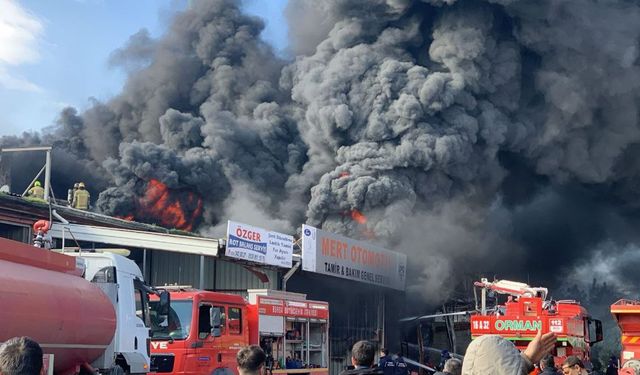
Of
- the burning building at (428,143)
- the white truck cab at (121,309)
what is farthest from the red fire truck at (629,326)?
the burning building at (428,143)

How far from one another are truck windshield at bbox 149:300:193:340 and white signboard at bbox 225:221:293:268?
5.64m

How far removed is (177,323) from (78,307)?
439 cm

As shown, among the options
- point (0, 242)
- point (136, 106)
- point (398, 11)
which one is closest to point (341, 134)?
point (398, 11)

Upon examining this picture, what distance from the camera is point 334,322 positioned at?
26375 mm

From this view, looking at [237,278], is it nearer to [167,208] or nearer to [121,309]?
[167,208]

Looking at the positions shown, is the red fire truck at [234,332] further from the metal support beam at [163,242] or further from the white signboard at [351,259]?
the white signboard at [351,259]

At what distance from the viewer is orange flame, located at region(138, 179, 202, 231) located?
106 feet

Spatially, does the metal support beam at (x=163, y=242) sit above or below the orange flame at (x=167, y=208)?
below

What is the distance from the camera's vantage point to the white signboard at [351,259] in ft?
73.3

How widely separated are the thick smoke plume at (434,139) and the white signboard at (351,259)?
109 centimetres

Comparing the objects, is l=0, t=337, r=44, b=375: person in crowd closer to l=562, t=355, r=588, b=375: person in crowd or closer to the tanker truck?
the tanker truck

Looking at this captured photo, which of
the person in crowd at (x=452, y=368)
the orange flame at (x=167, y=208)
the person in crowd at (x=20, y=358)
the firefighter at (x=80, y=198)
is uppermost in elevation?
the orange flame at (x=167, y=208)

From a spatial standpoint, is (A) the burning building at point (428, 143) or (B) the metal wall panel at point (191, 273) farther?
(A) the burning building at point (428, 143)

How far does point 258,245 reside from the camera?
67.3 feet
